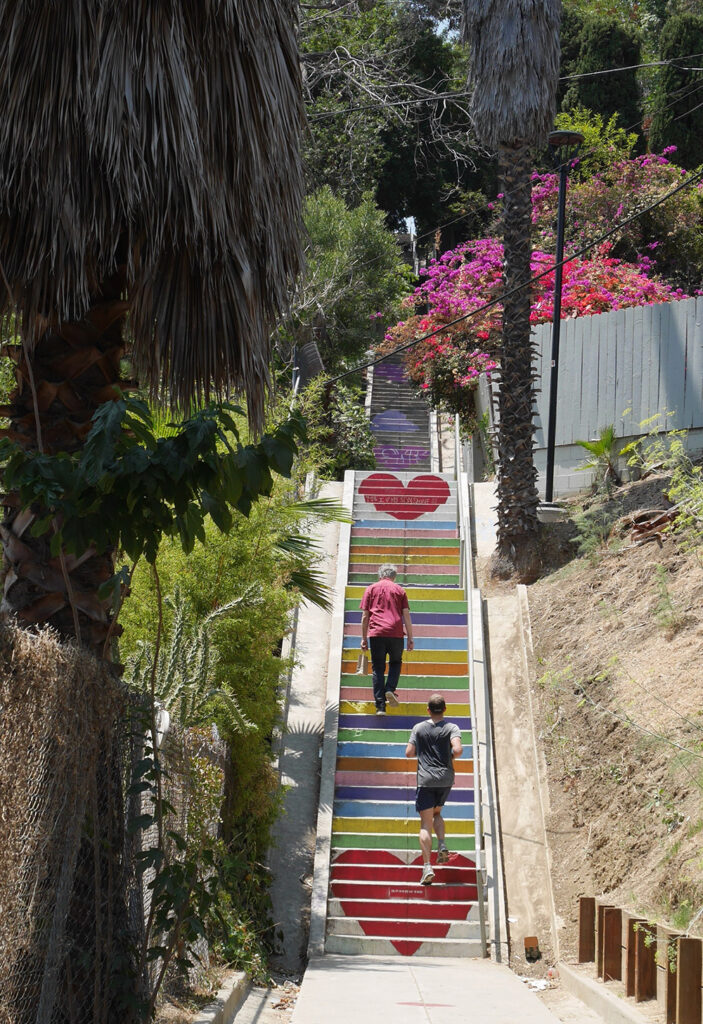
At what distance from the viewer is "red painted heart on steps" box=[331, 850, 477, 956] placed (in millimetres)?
10422

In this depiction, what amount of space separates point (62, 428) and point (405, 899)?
675cm

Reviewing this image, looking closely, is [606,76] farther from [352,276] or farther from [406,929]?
[406,929]

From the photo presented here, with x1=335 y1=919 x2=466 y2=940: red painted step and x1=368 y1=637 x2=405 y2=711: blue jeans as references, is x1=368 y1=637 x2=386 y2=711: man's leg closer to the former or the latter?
x1=368 y1=637 x2=405 y2=711: blue jeans

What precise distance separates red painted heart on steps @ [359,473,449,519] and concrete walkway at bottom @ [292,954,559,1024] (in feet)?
28.9

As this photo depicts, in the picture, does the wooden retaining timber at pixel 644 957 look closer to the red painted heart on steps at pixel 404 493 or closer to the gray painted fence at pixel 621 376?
the gray painted fence at pixel 621 376

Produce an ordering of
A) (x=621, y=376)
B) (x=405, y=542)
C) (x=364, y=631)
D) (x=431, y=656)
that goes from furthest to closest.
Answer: (x=405, y=542) → (x=621, y=376) → (x=431, y=656) → (x=364, y=631)

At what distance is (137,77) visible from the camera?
5.34 meters

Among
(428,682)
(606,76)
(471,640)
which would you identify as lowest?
(428,682)

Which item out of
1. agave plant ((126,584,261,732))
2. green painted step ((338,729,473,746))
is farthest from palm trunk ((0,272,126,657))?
green painted step ((338,729,473,746))

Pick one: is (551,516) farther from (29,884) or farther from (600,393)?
(29,884)

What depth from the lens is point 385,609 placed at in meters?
12.5

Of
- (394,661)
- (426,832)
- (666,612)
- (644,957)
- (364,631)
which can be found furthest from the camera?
(394,661)

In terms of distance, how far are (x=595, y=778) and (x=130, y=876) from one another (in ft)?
21.5

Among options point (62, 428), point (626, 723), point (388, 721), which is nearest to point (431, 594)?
point (388, 721)
